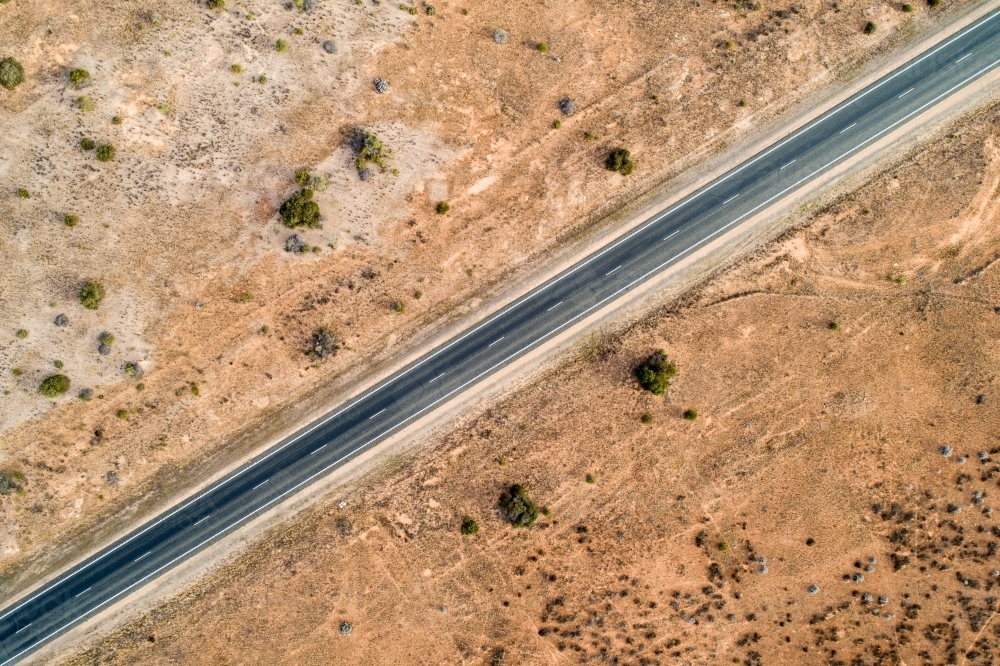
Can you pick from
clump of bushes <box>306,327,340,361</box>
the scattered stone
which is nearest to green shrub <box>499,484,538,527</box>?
clump of bushes <box>306,327,340,361</box>

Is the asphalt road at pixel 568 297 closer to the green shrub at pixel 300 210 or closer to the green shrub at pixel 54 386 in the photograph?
the green shrub at pixel 54 386

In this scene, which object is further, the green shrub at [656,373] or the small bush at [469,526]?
the small bush at [469,526]

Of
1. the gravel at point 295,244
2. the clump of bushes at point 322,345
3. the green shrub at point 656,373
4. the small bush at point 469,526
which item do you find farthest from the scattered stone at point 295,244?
the green shrub at point 656,373

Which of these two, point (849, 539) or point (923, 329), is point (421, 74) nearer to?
point (923, 329)

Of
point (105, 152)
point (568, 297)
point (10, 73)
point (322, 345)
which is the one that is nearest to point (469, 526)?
point (322, 345)

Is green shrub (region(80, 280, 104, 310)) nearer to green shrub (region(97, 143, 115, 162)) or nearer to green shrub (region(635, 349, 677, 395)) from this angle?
green shrub (region(97, 143, 115, 162))

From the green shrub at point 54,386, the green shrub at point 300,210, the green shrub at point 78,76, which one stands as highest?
the green shrub at point 78,76
